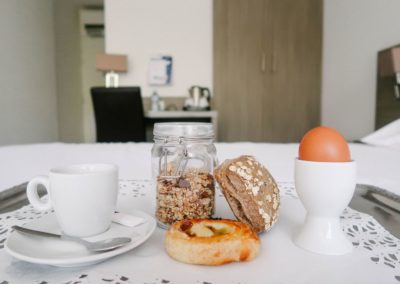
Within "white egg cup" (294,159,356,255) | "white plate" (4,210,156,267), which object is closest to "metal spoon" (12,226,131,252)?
"white plate" (4,210,156,267)

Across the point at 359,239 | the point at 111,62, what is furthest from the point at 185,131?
the point at 111,62

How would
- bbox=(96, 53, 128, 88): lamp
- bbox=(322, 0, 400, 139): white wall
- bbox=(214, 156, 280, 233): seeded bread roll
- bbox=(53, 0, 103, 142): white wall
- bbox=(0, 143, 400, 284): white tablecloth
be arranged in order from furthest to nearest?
bbox=(53, 0, 103, 142): white wall → bbox=(96, 53, 128, 88): lamp → bbox=(322, 0, 400, 139): white wall → bbox=(214, 156, 280, 233): seeded bread roll → bbox=(0, 143, 400, 284): white tablecloth

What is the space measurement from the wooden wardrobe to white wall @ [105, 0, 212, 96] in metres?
0.17

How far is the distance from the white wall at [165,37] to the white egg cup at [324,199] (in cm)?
332

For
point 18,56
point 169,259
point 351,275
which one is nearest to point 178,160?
point 169,259

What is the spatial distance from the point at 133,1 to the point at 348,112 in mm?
2660

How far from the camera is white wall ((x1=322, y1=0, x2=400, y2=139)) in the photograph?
244 cm

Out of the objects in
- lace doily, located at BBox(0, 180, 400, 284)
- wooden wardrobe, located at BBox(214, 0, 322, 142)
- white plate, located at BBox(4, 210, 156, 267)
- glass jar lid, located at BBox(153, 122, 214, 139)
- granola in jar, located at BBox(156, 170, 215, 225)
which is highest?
wooden wardrobe, located at BBox(214, 0, 322, 142)

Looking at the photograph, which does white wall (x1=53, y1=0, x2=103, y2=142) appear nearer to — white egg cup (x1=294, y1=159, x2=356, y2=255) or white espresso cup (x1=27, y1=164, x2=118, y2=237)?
white espresso cup (x1=27, y1=164, x2=118, y2=237)

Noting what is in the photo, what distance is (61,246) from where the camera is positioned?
15.5 inches

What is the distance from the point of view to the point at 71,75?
496 centimetres

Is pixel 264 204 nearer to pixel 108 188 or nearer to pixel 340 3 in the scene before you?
pixel 108 188

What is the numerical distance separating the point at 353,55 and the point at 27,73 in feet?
12.1

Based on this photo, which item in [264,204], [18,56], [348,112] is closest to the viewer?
[264,204]
